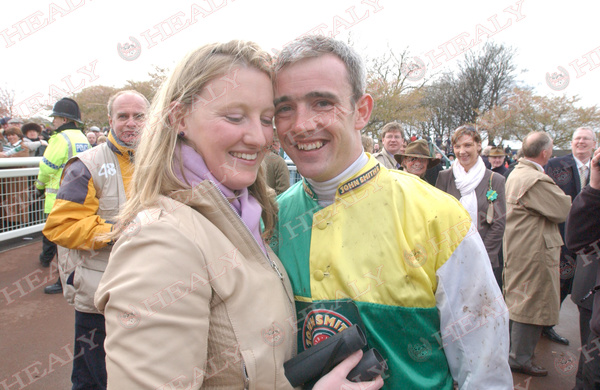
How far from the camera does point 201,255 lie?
1.11 m

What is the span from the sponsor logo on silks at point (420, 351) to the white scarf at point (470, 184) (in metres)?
3.12

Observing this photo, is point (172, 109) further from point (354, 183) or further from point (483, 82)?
point (483, 82)

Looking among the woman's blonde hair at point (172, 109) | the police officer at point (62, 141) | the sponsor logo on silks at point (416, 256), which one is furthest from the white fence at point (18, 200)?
the sponsor logo on silks at point (416, 256)

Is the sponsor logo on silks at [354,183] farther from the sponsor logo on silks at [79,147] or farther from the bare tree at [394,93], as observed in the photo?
the bare tree at [394,93]

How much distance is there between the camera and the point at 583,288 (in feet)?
10.4

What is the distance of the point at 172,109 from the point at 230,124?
234mm

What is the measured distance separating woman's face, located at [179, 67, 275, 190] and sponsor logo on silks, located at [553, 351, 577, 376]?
437 cm

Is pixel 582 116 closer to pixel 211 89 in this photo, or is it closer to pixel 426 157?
pixel 426 157

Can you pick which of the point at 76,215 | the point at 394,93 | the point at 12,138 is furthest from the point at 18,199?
the point at 394,93

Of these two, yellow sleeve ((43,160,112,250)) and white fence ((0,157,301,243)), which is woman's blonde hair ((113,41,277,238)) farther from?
white fence ((0,157,301,243))

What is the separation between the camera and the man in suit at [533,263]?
382cm

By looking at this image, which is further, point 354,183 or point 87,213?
point 87,213

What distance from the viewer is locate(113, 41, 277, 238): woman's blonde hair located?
129cm

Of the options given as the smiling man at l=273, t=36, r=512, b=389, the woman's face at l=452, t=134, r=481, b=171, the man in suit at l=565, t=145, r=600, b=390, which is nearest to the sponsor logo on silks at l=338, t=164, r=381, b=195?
the smiling man at l=273, t=36, r=512, b=389
